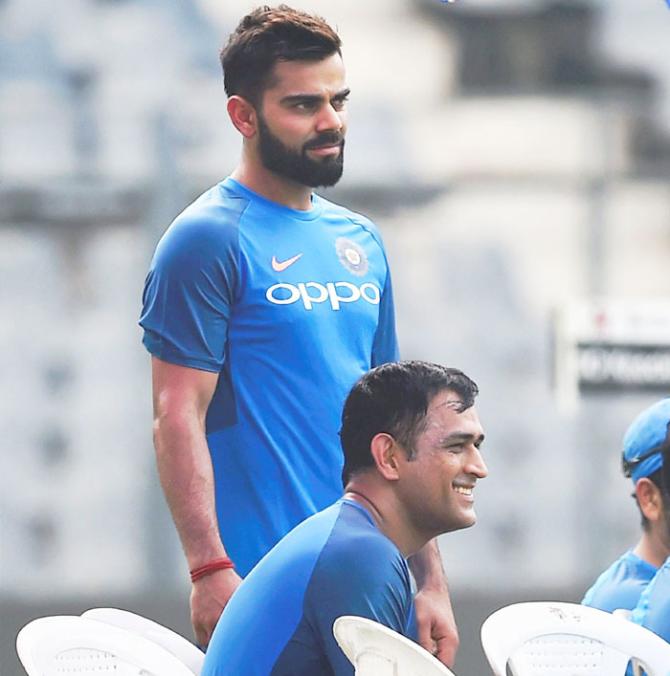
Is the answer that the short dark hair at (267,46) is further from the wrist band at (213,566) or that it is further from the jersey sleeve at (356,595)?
the jersey sleeve at (356,595)

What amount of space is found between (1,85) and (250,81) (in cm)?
458

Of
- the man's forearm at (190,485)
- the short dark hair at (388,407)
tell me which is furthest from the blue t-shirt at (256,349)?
the short dark hair at (388,407)

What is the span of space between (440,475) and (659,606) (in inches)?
26.9

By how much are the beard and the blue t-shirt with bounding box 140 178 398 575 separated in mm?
85

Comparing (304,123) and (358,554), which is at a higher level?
(304,123)

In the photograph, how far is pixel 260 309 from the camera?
3.09 metres

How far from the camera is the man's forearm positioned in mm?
2969

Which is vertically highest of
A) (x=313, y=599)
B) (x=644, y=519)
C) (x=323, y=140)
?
(x=323, y=140)

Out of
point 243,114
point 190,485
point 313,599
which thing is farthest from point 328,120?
point 313,599

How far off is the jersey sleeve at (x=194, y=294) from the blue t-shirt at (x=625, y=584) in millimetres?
1168

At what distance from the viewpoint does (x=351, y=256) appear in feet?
10.6

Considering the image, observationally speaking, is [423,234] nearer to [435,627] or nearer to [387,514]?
[435,627]

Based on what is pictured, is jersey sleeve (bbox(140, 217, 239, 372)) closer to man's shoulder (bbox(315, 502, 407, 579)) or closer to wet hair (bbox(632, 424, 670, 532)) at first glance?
man's shoulder (bbox(315, 502, 407, 579))

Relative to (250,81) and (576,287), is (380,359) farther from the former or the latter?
(576,287)
